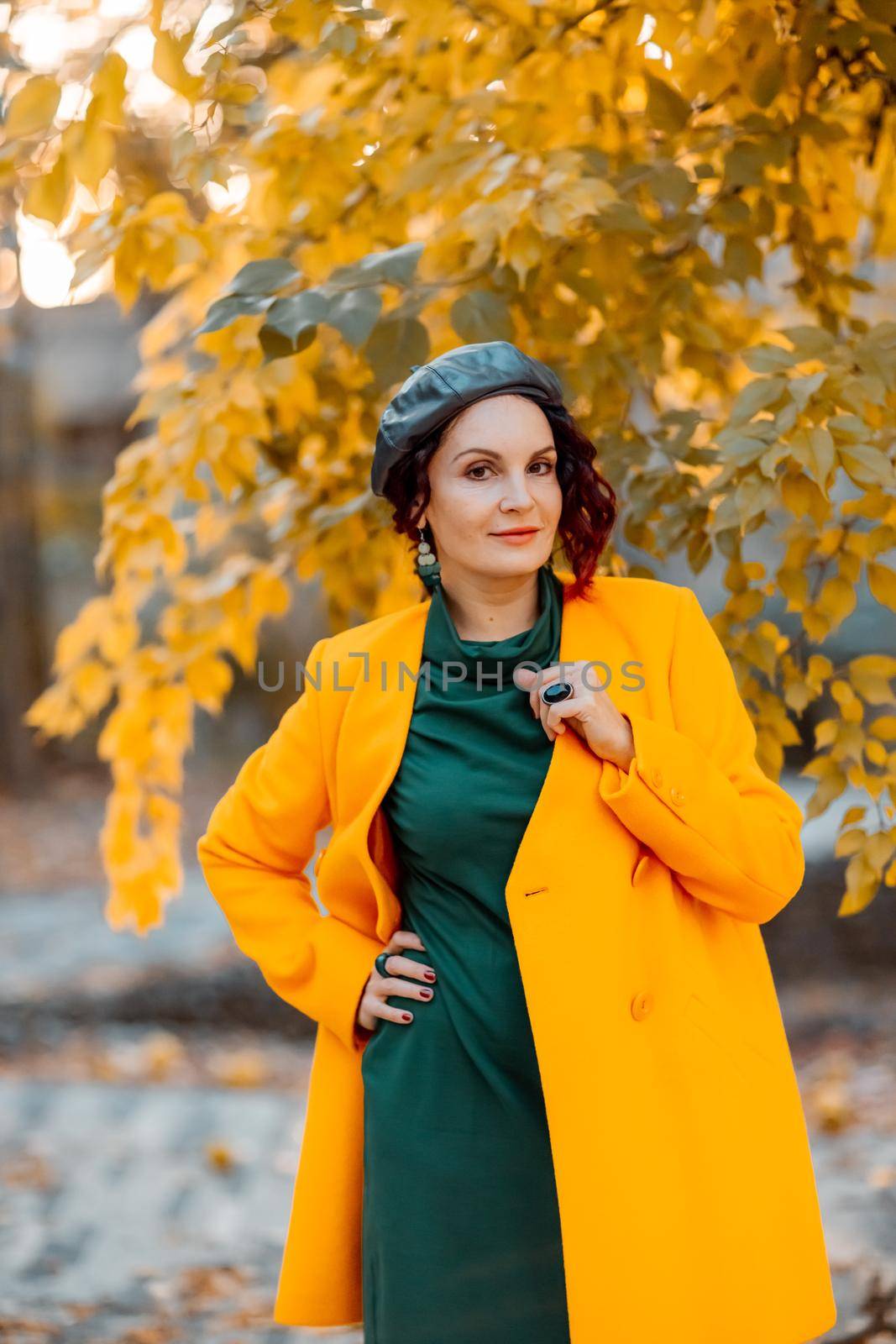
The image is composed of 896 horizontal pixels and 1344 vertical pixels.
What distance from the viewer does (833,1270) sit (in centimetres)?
281

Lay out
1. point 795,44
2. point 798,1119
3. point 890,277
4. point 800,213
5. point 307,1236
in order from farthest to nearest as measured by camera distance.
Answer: point 890,277
point 800,213
point 795,44
point 307,1236
point 798,1119

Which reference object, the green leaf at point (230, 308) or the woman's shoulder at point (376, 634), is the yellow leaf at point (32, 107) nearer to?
the green leaf at point (230, 308)

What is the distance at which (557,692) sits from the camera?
4.82 ft

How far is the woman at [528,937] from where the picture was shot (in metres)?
1.46

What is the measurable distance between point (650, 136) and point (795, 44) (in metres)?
0.34

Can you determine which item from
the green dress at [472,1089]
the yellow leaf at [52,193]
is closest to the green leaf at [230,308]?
the yellow leaf at [52,193]

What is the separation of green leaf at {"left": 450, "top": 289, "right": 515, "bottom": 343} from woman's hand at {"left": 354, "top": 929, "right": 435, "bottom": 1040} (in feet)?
2.90

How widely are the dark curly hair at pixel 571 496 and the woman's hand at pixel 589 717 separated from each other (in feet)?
0.62

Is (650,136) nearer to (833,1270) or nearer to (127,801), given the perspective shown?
(127,801)

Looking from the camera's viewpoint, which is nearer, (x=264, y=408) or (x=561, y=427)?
(x=561, y=427)

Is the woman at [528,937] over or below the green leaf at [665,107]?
below

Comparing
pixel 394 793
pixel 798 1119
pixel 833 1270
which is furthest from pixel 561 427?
pixel 833 1270

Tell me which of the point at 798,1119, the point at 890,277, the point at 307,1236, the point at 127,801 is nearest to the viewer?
the point at 798,1119

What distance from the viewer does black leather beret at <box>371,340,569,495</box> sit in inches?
59.1
